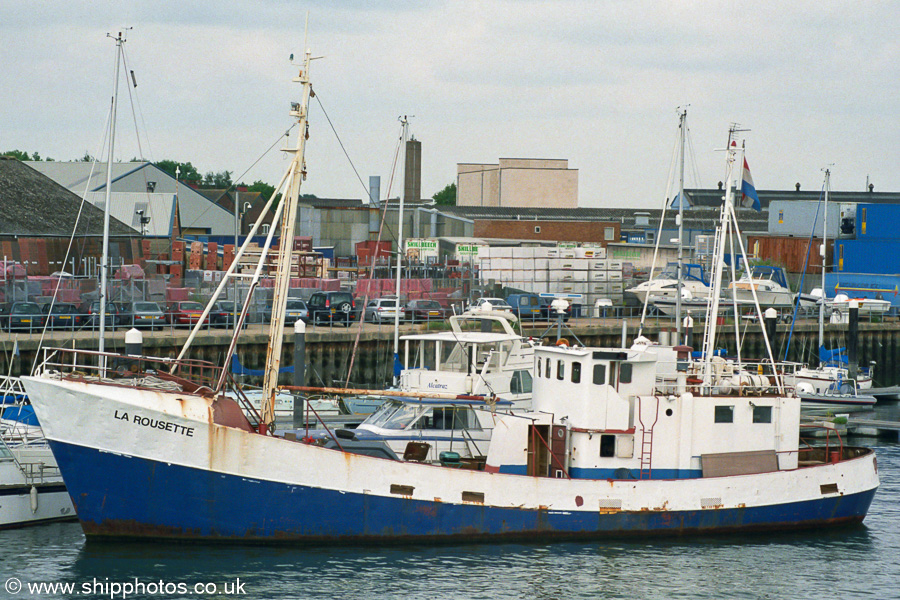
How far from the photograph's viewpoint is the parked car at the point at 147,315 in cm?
4201

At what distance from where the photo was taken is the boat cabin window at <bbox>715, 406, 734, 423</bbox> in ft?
76.9

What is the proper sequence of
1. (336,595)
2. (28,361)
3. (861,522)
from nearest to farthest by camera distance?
(336,595) → (861,522) → (28,361)

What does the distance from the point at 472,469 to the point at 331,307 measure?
1001 inches

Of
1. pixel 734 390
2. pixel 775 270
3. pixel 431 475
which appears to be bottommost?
pixel 431 475

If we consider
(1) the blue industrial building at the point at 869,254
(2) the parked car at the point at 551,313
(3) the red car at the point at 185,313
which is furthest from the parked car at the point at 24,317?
(1) the blue industrial building at the point at 869,254

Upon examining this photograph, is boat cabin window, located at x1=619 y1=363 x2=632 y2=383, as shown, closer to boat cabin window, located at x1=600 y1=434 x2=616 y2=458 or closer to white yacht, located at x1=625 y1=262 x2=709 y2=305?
boat cabin window, located at x1=600 y1=434 x2=616 y2=458

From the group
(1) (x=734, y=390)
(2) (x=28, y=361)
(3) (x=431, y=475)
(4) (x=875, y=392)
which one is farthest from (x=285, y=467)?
(4) (x=875, y=392)

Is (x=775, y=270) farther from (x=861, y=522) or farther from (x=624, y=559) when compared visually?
(x=624, y=559)

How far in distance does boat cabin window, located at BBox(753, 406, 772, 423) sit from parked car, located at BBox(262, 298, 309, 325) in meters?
26.0

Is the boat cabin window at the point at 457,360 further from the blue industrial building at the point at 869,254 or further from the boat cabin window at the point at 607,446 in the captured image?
the blue industrial building at the point at 869,254

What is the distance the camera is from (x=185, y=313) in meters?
43.5

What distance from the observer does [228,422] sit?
20.8 m

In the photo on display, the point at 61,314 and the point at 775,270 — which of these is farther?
the point at 775,270

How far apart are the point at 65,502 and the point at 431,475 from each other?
8.16 meters
